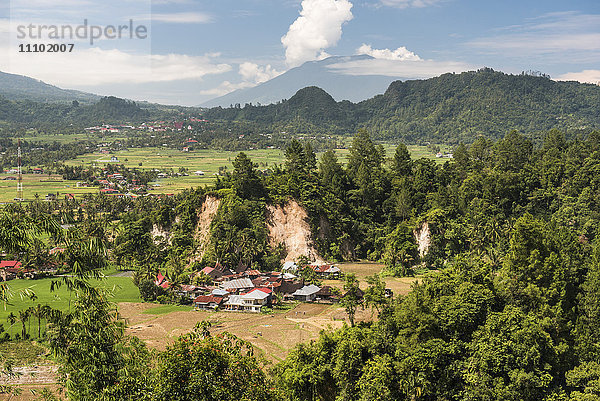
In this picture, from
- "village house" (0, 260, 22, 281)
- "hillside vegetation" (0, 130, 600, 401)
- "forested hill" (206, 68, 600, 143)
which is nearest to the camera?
"hillside vegetation" (0, 130, 600, 401)

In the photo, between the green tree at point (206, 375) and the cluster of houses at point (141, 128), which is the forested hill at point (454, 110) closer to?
the cluster of houses at point (141, 128)

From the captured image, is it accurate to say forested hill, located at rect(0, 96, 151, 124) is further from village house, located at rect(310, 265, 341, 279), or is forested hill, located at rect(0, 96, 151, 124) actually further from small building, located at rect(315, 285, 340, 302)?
small building, located at rect(315, 285, 340, 302)

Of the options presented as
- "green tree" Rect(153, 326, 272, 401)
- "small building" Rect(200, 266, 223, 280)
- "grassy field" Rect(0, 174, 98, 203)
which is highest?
"grassy field" Rect(0, 174, 98, 203)

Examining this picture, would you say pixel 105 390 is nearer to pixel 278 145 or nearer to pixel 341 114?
pixel 278 145

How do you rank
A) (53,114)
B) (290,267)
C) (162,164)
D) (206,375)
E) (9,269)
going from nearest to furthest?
(206,375) → (9,269) → (290,267) → (162,164) → (53,114)

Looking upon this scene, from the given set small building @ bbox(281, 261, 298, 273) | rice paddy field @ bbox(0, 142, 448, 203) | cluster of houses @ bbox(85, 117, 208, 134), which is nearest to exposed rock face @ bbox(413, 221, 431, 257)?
small building @ bbox(281, 261, 298, 273)

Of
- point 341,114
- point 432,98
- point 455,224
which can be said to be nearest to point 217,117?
point 341,114

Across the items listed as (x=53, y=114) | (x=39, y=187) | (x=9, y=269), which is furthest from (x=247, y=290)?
(x=53, y=114)

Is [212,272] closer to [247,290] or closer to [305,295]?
[247,290]
